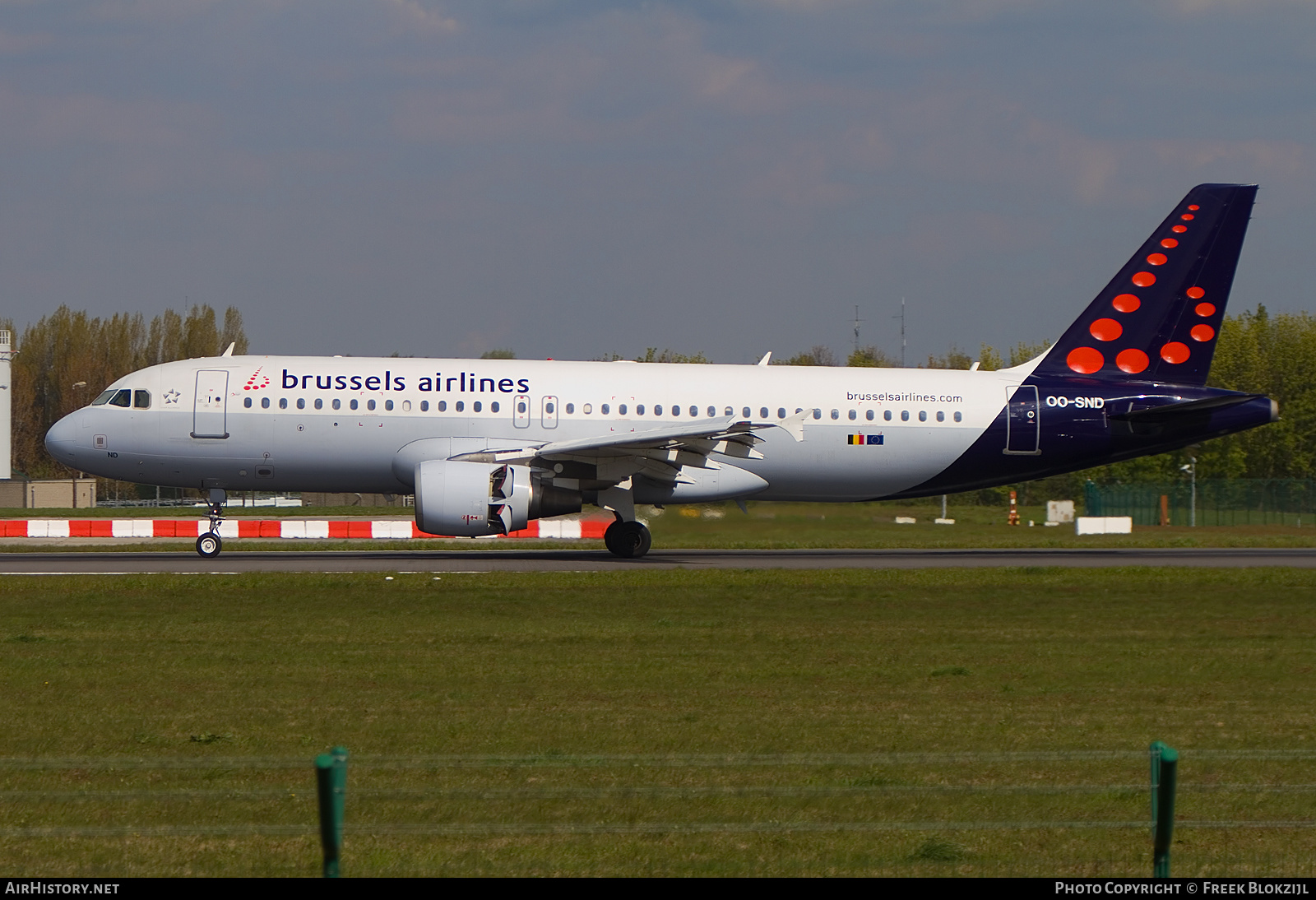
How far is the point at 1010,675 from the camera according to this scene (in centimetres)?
1533

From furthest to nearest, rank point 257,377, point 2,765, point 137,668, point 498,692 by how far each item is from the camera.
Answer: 1. point 257,377
2. point 137,668
3. point 498,692
4. point 2,765

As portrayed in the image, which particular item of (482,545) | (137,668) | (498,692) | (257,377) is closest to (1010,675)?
(498,692)

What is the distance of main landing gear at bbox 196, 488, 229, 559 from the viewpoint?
1204 inches

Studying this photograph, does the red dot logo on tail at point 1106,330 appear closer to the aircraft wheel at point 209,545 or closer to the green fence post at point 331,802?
the aircraft wheel at point 209,545

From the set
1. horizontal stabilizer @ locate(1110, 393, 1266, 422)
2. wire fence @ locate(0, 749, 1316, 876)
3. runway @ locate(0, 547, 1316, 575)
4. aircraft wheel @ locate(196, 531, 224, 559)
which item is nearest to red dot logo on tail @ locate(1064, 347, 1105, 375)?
horizontal stabilizer @ locate(1110, 393, 1266, 422)

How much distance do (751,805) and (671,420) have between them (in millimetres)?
22240

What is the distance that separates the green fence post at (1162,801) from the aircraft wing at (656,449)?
21.2 m

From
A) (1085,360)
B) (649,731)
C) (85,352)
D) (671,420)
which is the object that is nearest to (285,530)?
(671,420)

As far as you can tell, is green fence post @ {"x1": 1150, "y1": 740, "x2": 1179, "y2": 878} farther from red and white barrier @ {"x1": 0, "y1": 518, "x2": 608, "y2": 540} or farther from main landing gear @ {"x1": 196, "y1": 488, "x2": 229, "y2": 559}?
red and white barrier @ {"x1": 0, "y1": 518, "x2": 608, "y2": 540}

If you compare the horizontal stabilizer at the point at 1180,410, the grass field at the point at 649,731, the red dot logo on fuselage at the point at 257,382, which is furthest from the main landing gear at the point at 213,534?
the horizontal stabilizer at the point at 1180,410

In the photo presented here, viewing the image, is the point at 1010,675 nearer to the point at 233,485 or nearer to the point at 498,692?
the point at 498,692

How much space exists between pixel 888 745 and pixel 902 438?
21.1 meters

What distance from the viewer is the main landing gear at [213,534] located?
1204 inches
